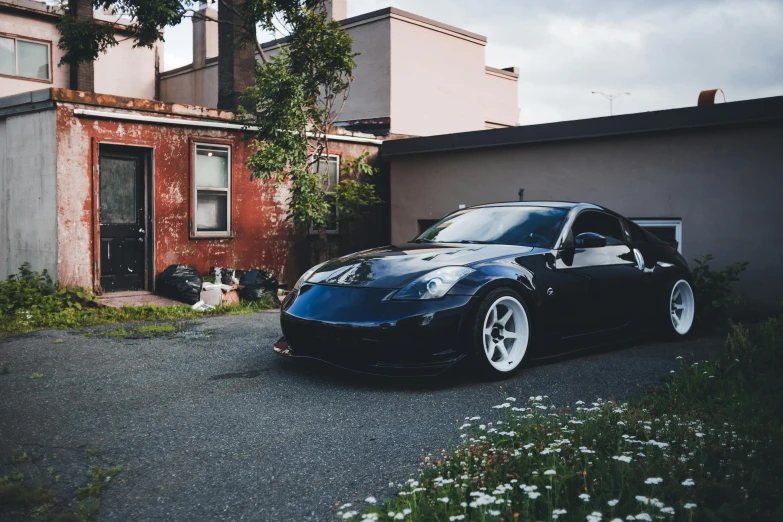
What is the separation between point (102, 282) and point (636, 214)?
8065 mm

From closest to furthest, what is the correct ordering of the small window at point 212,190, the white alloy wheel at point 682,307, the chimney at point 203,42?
1. the white alloy wheel at point 682,307
2. the small window at point 212,190
3. the chimney at point 203,42

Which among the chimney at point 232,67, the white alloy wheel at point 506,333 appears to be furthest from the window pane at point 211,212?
the white alloy wheel at point 506,333

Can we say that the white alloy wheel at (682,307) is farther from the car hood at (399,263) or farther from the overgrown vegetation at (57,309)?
the overgrown vegetation at (57,309)

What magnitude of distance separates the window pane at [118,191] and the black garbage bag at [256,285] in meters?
1.97

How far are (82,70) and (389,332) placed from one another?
2051 cm

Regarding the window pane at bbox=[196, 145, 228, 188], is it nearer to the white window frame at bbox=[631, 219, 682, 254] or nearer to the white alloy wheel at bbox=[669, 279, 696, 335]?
the white window frame at bbox=[631, 219, 682, 254]

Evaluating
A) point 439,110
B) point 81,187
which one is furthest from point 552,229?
point 439,110

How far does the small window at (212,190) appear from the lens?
38.0 ft

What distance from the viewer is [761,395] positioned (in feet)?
13.6

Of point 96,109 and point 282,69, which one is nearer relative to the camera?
point 96,109

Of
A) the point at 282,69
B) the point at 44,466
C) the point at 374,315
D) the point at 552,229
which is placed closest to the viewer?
the point at 44,466

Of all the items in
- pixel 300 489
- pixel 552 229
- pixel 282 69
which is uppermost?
pixel 282 69

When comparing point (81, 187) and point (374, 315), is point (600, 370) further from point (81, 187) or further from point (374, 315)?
point (81, 187)

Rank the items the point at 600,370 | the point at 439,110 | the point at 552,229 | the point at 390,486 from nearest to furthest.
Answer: the point at 390,486, the point at 600,370, the point at 552,229, the point at 439,110
